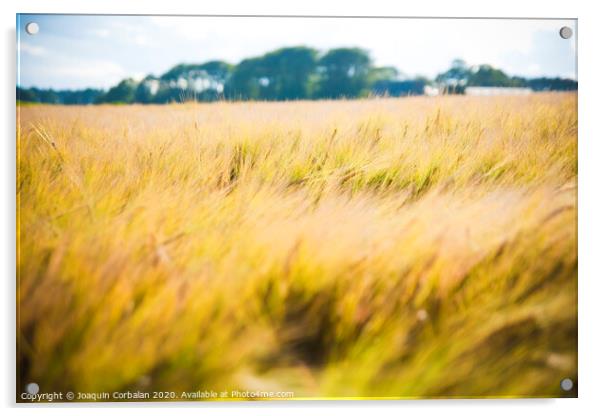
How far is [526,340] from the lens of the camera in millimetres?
1518

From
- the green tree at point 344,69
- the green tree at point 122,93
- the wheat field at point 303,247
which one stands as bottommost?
the wheat field at point 303,247

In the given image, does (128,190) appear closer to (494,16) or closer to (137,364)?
(137,364)

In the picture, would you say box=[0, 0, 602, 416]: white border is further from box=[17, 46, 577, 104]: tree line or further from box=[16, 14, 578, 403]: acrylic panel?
box=[17, 46, 577, 104]: tree line

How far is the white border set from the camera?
1.56 m

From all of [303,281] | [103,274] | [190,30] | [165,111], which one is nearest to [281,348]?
[303,281]

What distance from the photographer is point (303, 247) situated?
4.84 feet

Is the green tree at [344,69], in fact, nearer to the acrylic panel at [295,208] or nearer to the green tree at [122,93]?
the acrylic panel at [295,208]

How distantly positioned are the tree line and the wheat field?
4 cm

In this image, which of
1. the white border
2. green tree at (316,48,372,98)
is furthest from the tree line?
the white border

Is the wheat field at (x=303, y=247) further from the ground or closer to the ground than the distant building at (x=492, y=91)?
closer to the ground

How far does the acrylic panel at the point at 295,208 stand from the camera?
147 centimetres
